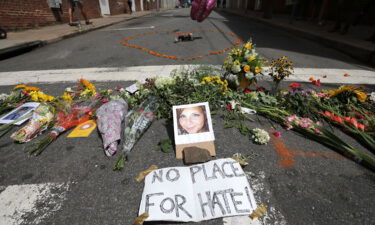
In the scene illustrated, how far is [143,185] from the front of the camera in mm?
1699

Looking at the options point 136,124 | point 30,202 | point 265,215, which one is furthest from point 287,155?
point 30,202

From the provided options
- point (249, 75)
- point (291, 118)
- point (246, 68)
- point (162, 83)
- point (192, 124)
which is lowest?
point (291, 118)

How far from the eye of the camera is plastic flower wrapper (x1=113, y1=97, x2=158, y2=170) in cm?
204

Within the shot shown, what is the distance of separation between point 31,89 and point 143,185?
9.75 feet

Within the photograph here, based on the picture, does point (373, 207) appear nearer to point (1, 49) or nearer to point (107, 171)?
point (107, 171)

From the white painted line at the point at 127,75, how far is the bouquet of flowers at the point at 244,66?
126 cm

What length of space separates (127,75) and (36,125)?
7.33 feet

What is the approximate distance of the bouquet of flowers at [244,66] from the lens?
2.74 metres

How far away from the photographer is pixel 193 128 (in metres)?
2.08

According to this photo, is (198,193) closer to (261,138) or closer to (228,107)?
(261,138)

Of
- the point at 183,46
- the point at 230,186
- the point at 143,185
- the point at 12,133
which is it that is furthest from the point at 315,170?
the point at 183,46

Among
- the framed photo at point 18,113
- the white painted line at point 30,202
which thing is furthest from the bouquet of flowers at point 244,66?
the framed photo at point 18,113

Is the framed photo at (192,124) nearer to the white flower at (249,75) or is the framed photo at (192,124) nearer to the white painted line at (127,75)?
the white flower at (249,75)

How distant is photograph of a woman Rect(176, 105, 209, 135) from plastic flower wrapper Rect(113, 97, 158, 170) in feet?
1.60
